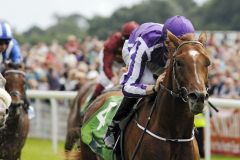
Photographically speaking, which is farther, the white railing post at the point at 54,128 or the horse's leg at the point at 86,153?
the white railing post at the point at 54,128

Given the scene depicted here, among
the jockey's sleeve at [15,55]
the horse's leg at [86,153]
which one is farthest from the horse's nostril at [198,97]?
the jockey's sleeve at [15,55]

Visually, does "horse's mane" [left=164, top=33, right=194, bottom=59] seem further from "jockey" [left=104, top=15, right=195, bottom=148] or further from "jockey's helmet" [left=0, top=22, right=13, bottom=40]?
"jockey's helmet" [left=0, top=22, right=13, bottom=40]

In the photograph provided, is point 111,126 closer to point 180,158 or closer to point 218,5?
point 180,158

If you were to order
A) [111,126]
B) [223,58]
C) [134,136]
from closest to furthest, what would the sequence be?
[134,136]
[111,126]
[223,58]

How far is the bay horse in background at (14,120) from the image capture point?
941 cm

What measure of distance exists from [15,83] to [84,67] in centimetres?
663

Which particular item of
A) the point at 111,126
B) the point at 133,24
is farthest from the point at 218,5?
the point at 111,126

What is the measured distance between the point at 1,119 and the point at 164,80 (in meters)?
1.39

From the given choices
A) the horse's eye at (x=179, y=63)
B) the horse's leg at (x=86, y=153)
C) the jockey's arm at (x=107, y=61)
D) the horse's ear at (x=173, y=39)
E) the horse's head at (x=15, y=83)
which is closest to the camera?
the horse's eye at (x=179, y=63)

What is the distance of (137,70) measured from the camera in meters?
6.80

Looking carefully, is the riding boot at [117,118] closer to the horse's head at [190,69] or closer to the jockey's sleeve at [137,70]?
the jockey's sleeve at [137,70]

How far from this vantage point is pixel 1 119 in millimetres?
6504

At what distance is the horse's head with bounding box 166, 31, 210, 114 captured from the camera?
565cm

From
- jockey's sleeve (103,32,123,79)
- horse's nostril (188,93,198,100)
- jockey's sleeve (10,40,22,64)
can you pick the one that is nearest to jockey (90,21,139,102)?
jockey's sleeve (103,32,123,79)
